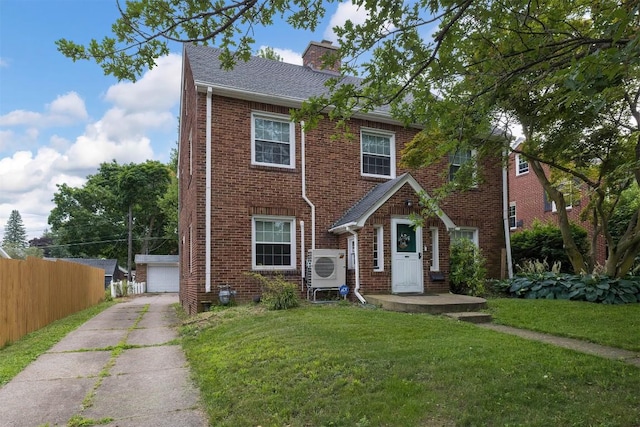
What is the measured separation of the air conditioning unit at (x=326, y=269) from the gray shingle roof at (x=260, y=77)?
412 cm

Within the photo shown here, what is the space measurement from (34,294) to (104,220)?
126 ft

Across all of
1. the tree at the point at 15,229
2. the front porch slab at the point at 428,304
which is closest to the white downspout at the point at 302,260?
the front porch slab at the point at 428,304

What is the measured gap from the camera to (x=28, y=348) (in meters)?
7.80

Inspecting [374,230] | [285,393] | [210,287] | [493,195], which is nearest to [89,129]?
[210,287]

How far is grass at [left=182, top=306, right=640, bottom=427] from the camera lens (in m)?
3.73

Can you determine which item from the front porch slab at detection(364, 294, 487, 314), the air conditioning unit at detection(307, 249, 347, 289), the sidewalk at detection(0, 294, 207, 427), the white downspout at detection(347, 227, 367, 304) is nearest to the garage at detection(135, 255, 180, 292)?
the air conditioning unit at detection(307, 249, 347, 289)

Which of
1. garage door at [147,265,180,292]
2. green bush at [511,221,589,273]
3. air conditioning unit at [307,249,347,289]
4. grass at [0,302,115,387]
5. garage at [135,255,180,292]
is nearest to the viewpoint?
grass at [0,302,115,387]

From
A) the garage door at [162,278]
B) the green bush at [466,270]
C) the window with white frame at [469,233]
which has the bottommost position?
the garage door at [162,278]

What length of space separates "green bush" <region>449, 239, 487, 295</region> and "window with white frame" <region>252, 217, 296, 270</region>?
441 centimetres

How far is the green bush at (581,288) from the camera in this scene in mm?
10377

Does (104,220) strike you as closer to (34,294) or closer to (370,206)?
(34,294)

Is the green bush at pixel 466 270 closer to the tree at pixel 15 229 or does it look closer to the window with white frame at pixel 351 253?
the window with white frame at pixel 351 253

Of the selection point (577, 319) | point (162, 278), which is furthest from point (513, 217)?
point (162, 278)

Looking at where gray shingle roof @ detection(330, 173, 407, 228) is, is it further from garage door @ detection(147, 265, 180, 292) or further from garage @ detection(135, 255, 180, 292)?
garage door @ detection(147, 265, 180, 292)
